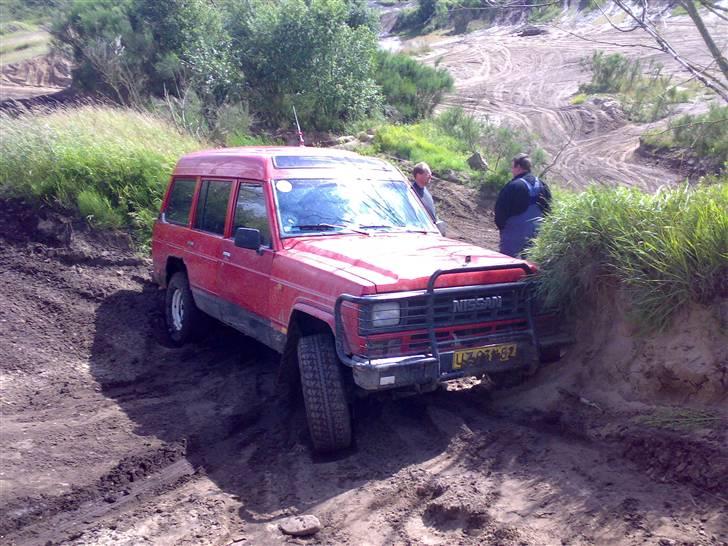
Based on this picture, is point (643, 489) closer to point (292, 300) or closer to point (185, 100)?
point (292, 300)

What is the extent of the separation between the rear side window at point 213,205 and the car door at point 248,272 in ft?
0.76

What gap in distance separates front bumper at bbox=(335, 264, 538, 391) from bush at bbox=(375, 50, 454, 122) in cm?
1680

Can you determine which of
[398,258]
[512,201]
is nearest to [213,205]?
[398,258]

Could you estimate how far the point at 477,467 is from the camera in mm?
4695

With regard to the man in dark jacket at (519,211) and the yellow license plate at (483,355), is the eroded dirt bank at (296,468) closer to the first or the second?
the yellow license plate at (483,355)

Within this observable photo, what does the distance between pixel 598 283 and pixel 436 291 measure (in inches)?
54.0

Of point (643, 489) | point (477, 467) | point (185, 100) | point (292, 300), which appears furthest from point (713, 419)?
point (185, 100)

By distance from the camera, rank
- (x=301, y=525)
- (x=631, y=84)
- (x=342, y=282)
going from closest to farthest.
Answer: (x=301, y=525) → (x=342, y=282) → (x=631, y=84)

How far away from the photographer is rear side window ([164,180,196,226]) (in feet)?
25.2

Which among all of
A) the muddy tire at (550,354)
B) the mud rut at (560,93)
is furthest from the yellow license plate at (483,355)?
the mud rut at (560,93)

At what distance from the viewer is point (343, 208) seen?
20.8 feet

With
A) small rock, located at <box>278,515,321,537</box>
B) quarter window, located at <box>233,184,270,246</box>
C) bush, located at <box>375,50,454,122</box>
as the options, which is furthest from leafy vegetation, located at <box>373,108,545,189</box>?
small rock, located at <box>278,515,321,537</box>

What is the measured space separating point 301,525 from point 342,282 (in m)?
1.56

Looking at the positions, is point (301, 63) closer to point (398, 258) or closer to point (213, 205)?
point (213, 205)
